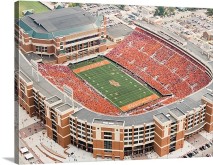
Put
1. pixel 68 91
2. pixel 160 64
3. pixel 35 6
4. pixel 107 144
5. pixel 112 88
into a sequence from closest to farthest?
1. pixel 107 144
2. pixel 68 91
3. pixel 112 88
4. pixel 35 6
5. pixel 160 64

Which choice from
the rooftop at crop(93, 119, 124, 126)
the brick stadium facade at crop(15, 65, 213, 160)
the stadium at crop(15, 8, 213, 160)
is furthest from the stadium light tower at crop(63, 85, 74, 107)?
the rooftop at crop(93, 119, 124, 126)

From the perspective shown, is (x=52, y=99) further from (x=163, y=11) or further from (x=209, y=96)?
(x=163, y=11)

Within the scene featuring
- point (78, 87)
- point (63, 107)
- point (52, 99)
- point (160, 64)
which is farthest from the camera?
point (160, 64)

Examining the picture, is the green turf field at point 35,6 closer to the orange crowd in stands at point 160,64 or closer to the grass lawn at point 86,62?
the grass lawn at point 86,62

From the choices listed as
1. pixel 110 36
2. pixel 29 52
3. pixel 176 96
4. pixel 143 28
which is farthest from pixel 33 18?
pixel 176 96

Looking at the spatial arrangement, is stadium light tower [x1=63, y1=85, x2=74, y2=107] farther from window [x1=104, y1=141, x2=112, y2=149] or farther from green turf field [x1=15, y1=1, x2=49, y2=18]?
green turf field [x1=15, y1=1, x2=49, y2=18]

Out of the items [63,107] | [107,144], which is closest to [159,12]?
[63,107]

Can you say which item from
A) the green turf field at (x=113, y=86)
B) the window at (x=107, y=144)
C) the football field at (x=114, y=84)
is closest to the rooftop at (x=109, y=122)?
the window at (x=107, y=144)
